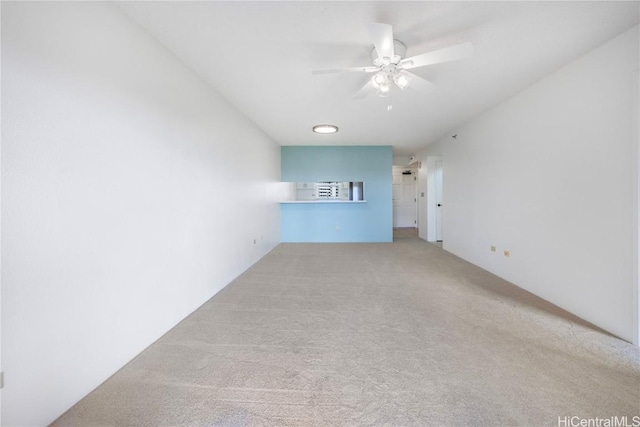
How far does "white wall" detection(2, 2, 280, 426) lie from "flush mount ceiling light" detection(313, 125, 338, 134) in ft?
7.61

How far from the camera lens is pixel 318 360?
5.28 feet

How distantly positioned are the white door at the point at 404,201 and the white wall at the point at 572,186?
5.15 m

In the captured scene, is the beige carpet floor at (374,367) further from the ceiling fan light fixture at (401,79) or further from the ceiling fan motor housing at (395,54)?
the ceiling fan motor housing at (395,54)

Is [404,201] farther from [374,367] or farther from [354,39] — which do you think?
[374,367]

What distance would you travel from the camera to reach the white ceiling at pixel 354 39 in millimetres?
1555

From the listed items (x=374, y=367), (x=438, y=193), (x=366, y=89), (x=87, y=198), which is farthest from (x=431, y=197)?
(x=87, y=198)

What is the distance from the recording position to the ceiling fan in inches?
62.3

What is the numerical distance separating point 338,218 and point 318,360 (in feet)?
14.9

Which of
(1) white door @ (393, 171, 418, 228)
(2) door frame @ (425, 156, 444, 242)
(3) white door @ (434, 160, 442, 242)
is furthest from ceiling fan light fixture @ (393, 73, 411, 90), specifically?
(1) white door @ (393, 171, 418, 228)

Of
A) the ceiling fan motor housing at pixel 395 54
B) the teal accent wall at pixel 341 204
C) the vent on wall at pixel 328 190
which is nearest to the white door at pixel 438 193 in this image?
the teal accent wall at pixel 341 204

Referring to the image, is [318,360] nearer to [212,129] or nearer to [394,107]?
[212,129]

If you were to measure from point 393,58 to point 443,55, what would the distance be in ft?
1.18

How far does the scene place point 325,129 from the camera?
4.32 m

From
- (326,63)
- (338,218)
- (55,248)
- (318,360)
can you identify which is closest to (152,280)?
(55,248)
